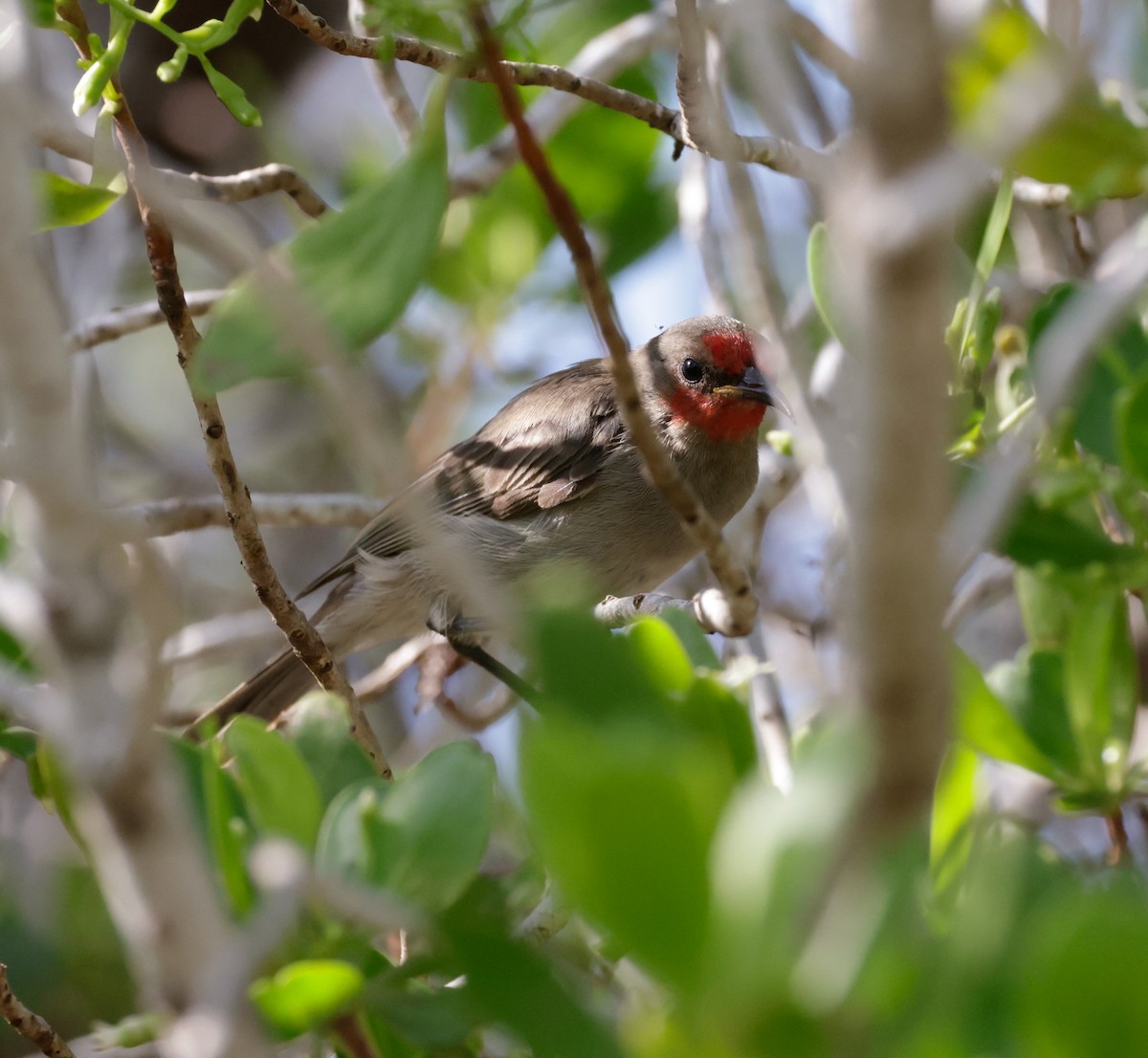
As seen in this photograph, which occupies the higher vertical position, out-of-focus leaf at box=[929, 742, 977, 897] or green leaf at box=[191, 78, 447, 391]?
green leaf at box=[191, 78, 447, 391]

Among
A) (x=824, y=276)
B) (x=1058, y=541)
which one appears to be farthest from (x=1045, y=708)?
(x=824, y=276)

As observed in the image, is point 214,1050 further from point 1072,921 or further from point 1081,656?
point 1081,656

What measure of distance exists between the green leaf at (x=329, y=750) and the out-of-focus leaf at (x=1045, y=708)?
43.2 inches

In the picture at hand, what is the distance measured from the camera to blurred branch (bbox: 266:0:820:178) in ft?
10.1

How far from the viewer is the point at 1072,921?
0.98 meters

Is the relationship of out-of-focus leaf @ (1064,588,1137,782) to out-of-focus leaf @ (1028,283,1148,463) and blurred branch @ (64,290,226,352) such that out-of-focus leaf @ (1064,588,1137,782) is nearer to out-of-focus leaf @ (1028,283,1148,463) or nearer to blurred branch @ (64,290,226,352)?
out-of-focus leaf @ (1028,283,1148,463)

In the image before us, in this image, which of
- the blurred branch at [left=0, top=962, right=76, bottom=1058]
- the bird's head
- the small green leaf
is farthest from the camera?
the bird's head

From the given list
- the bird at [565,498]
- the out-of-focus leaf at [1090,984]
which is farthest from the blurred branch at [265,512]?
the out-of-focus leaf at [1090,984]

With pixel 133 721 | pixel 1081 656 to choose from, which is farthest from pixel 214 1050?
pixel 1081 656

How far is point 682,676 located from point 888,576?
540 millimetres

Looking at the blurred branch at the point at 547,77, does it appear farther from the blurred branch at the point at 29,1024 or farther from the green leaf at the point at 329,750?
the blurred branch at the point at 29,1024

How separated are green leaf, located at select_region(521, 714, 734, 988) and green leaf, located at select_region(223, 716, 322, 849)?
56 cm

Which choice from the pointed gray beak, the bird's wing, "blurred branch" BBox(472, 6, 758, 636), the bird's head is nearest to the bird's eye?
the bird's head

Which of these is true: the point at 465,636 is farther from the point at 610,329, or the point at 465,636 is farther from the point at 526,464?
the point at 610,329
